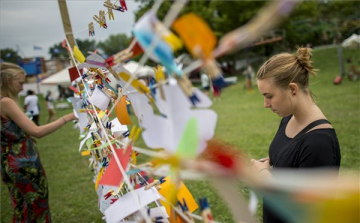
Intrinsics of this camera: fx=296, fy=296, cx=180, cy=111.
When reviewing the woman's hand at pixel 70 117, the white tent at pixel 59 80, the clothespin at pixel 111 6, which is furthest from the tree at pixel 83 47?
the white tent at pixel 59 80

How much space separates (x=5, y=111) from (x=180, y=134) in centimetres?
192

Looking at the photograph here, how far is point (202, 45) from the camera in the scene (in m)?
0.60

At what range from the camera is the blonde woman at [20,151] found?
2.16m

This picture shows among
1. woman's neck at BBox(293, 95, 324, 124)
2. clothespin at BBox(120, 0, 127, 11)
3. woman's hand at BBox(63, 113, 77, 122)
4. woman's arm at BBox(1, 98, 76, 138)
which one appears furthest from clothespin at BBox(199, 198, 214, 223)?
woman's arm at BBox(1, 98, 76, 138)

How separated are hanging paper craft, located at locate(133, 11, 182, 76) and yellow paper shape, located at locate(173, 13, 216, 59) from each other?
2.0 inches

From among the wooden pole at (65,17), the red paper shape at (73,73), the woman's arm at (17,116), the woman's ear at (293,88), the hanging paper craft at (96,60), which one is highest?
the wooden pole at (65,17)

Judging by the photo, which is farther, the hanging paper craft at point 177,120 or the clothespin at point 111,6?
the clothespin at point 111,6

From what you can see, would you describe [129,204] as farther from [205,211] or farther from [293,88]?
[293,88]

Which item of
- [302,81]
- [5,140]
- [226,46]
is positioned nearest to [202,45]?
[226,46]

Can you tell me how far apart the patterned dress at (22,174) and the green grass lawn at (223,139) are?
47.5 inches

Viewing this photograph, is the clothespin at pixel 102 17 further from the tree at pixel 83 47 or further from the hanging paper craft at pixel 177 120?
the hanging paper craft at pixel 177 120

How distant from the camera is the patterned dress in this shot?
225cm

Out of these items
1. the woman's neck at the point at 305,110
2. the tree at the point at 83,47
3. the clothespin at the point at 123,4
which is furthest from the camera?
the tree at the point at 83,47

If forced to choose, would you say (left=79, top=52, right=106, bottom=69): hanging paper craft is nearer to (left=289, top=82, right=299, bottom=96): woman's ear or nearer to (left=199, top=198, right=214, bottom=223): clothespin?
(left=199, top=198, right=214, bottom=223): clothespin
